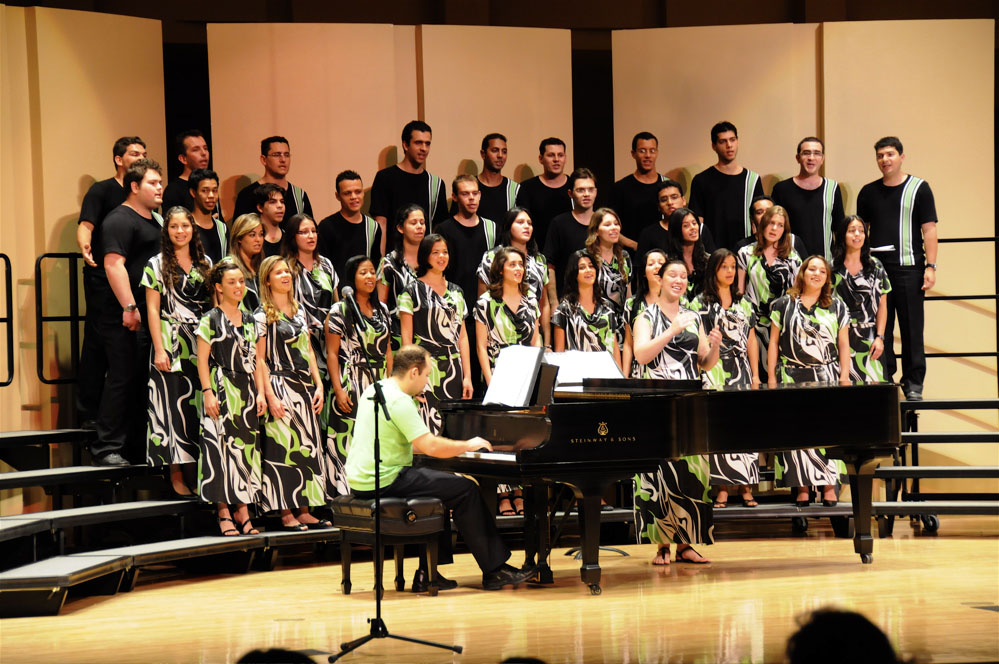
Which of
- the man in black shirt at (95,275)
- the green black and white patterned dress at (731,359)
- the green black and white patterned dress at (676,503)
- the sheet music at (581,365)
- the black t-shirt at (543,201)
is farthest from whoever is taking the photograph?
the black t-shirt at (543,201)

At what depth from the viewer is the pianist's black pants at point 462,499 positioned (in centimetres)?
479

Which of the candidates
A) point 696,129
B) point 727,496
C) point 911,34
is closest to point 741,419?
point 727,496

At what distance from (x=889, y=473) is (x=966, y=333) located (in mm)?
1599

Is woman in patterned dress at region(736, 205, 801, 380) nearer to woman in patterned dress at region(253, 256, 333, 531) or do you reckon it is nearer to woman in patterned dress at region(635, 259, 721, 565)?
woman in patterned dress at region(635, 259, 721, 565)

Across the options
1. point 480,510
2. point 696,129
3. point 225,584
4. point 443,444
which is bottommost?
point 225,584

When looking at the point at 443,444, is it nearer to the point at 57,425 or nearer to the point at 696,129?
the point at 57,425

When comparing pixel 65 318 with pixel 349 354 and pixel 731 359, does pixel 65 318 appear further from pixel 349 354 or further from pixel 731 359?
pixel 731 359

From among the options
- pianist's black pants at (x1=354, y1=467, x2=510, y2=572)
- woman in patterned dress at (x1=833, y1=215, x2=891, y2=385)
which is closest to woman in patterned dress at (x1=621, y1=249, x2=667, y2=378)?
woman in patterned dress at (x1=833, y1=215, x2=891, y2=385)

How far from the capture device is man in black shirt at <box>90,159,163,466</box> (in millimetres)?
5785

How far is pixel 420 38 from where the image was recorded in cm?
750

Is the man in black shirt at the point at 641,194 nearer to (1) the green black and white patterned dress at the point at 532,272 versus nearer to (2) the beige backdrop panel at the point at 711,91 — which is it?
(2) the beige backdrop panel at the point at 711,91

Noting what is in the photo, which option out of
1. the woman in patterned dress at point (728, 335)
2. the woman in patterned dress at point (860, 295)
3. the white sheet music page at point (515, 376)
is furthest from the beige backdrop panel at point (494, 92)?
the white sheet music page at point (515, 376)

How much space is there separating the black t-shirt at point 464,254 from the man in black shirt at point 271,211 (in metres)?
0.85

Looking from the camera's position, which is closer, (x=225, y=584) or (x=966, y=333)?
(x=225, y=584)
